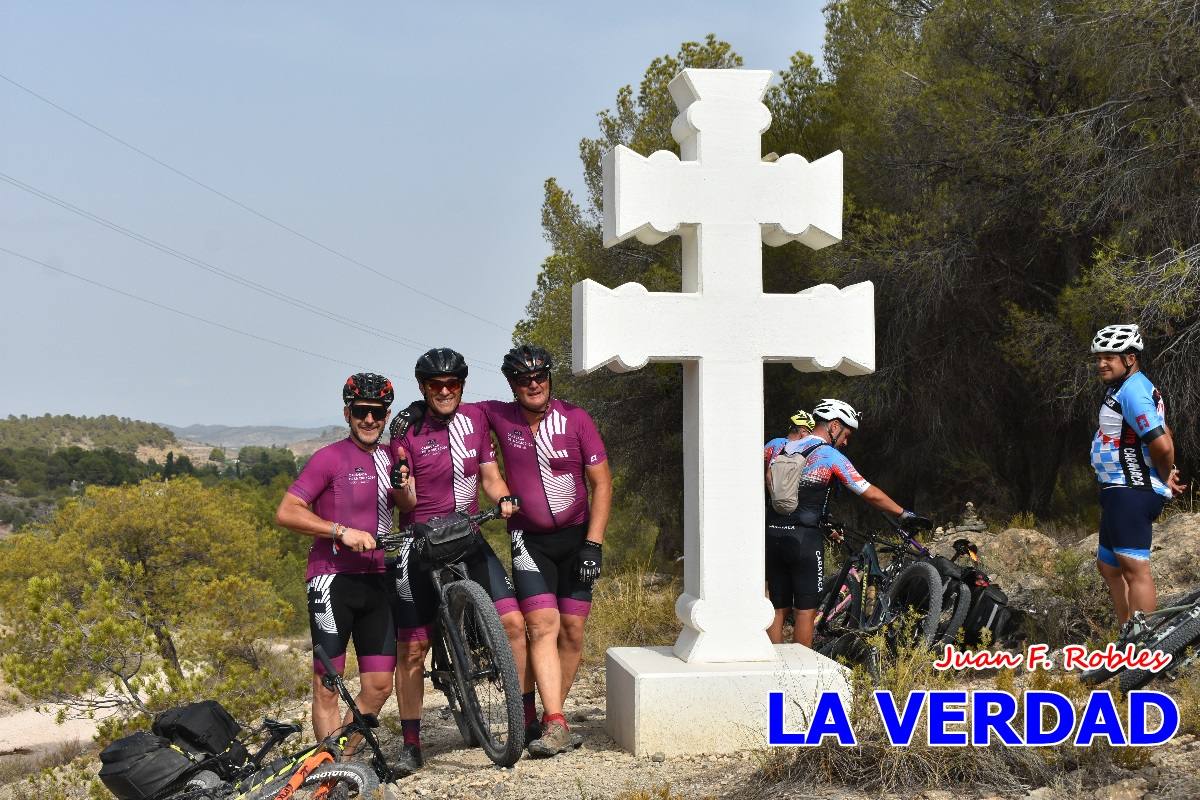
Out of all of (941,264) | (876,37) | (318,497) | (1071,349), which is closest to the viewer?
(318,497)

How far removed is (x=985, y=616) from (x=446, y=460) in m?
3.40

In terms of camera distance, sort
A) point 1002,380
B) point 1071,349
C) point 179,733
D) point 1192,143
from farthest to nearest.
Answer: point 1002,380
point 1071,349
point 1192,143
point 179,733

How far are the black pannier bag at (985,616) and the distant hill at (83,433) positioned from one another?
121 metres

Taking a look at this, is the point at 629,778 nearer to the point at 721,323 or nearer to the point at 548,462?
the point at 548,462

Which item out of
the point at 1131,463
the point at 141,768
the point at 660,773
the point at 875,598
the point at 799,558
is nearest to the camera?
the point at 141,768

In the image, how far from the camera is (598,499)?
5.84 m

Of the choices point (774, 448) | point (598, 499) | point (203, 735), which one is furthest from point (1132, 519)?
point (203, 735)

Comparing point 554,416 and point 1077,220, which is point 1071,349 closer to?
point 1077,220

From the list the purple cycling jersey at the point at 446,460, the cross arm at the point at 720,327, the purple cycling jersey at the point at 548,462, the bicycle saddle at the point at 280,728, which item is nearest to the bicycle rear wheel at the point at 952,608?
the cross arm at the point at 720,327

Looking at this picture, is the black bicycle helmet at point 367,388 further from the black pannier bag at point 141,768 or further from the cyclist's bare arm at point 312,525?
the black pannier bag at point 141,768

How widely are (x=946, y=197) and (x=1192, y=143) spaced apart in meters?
3.32

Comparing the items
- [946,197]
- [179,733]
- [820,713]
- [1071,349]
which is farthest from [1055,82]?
[179,733]

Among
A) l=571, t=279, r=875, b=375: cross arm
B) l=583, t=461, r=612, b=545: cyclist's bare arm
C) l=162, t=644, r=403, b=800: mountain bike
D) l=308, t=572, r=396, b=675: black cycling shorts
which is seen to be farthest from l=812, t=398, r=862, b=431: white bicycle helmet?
l=162, t=644, r=403, b=800: mountain bike

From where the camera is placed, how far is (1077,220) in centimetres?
1282
